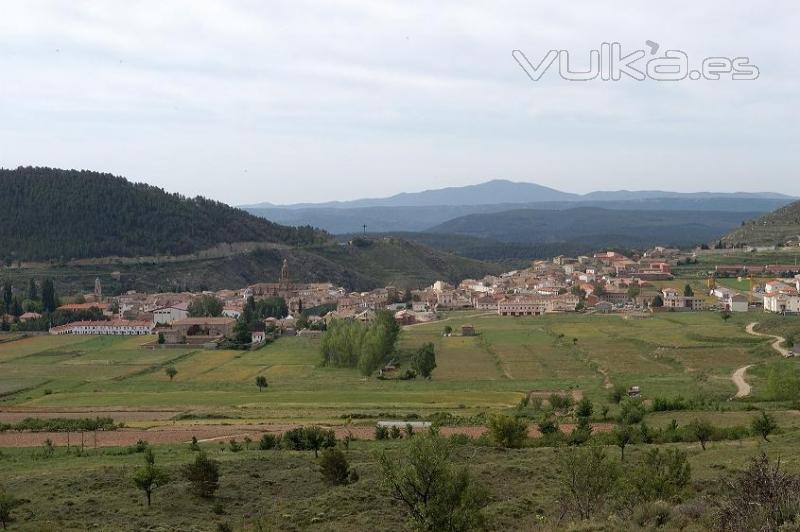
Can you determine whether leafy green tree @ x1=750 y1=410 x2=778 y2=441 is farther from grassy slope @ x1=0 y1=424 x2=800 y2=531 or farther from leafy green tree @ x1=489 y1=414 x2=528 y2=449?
leafy green tree @ x1=489 y1=414 x2=528 y2=449

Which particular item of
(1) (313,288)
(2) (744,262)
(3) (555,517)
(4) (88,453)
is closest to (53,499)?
(4) (88,453)

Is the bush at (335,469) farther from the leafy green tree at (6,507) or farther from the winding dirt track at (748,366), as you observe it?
the winding dirt track at (748,366)

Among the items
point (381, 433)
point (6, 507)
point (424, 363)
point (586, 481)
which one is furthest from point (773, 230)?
point (6, 507)

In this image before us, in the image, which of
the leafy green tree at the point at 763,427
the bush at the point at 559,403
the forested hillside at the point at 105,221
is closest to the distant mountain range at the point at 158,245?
the forested hillside at the point at 105,221

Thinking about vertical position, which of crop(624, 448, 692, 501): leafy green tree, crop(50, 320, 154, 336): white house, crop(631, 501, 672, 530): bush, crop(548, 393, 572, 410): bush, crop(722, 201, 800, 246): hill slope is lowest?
crop(50, 320, 154, 336): white house

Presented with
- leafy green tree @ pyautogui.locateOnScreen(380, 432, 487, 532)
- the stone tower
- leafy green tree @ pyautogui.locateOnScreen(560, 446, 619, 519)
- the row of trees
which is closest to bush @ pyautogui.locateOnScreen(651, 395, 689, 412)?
leafy green tree @ pyautogui.locateOnScreen(560, 446, 619, 519)

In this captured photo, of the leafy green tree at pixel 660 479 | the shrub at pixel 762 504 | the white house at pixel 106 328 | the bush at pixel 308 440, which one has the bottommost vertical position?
the white house at pixel 106 328

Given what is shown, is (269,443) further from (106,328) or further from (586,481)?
(106,328)
